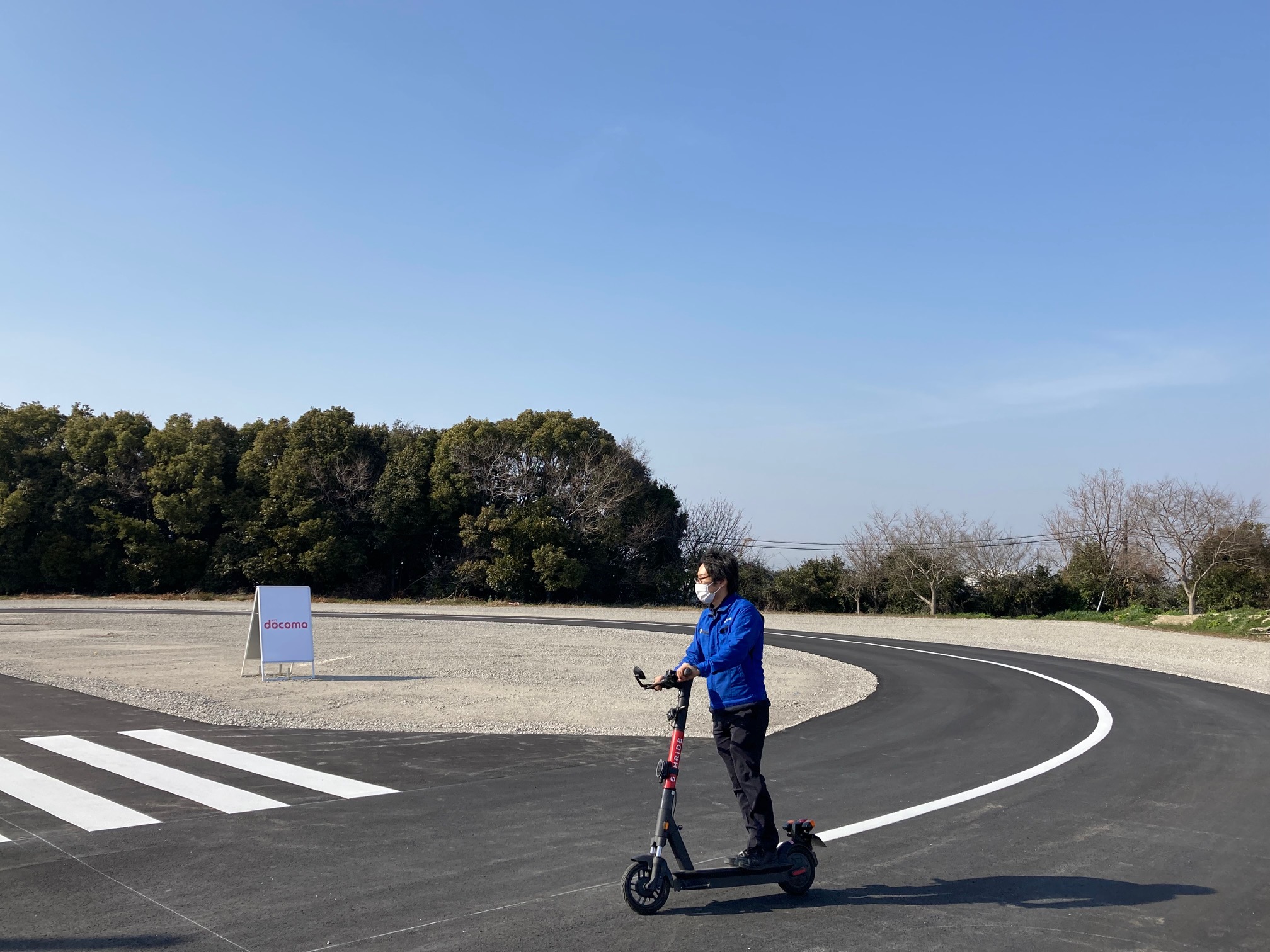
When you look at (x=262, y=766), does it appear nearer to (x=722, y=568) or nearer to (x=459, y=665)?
(x=722, y=568)

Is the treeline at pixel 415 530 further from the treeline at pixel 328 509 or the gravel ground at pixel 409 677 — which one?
the gravel ground at pixel 409 677

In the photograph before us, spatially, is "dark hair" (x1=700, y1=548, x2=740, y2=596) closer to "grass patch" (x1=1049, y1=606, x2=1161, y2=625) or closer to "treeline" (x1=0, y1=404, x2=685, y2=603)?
"grass patch" (x1=1049, y1=606, x2=1161, y2=625)

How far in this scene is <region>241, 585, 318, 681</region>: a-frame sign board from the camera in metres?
15.1

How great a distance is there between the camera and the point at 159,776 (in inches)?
307

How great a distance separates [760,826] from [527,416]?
140ft

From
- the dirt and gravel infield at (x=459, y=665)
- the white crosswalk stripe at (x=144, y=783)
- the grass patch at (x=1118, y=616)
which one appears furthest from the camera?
the grass patch at (x=1118, y=616)

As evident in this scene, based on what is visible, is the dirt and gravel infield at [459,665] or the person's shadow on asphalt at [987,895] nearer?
the person's shadow on asphalt at [987,895]

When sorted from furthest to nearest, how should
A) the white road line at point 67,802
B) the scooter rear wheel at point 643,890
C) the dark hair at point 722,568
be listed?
1. the white road line at point 67,802
2. the dark hair at point 722,568
3. the scooter rear wheel at point 643,890

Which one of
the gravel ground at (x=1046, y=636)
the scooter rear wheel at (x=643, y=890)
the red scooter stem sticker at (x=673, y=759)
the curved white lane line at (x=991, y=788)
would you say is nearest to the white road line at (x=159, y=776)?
the scooter rear wheel at (x=643, y=890)

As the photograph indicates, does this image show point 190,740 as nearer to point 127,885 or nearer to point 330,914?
point 127,885

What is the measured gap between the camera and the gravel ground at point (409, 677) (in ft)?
38.2

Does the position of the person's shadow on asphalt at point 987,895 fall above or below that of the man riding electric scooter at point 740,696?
below

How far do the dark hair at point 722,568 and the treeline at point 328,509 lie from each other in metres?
37.2

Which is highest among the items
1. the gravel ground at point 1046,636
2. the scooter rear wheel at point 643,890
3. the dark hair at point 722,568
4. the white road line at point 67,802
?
the dark hair at point 722,568
